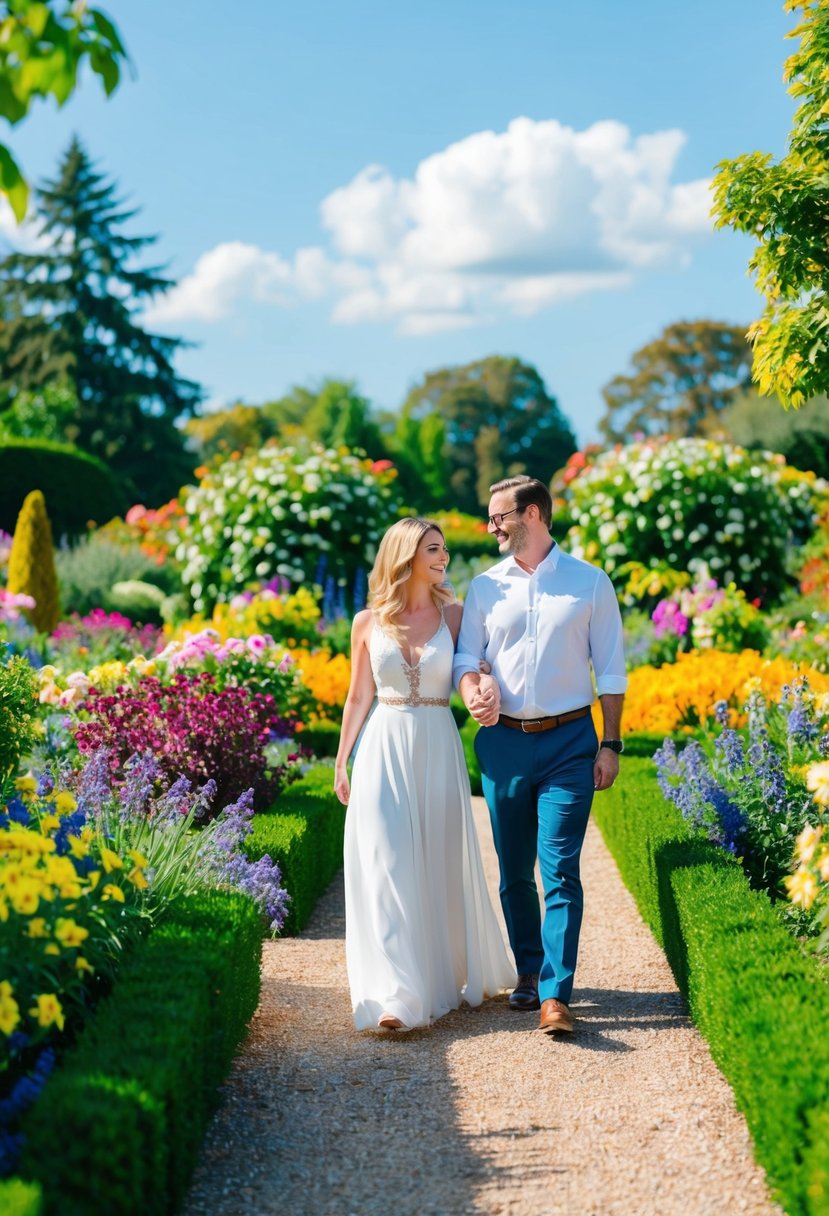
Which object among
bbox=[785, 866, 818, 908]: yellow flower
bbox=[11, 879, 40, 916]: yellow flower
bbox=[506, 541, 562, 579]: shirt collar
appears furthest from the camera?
bbox=[506, 541, 562, 579]: shirt collar

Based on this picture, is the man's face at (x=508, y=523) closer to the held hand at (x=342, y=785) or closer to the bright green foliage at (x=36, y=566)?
the held hand at (x=342, y=785)

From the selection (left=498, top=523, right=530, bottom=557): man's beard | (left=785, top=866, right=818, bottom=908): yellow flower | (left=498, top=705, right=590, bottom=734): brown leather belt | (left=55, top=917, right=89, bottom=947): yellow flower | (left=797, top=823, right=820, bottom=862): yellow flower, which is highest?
(left=498, top=523, right=530, bottom=557): man's beard

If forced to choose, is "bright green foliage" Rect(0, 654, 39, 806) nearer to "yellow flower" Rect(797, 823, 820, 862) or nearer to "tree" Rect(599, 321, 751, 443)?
"yellow flower" Rect(797, 823, 820, 862)

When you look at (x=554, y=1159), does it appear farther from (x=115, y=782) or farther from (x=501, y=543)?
(x=115, y=782)

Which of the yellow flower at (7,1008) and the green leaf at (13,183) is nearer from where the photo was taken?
the green leaf at (13,183)

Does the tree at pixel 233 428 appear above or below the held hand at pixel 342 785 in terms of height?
above

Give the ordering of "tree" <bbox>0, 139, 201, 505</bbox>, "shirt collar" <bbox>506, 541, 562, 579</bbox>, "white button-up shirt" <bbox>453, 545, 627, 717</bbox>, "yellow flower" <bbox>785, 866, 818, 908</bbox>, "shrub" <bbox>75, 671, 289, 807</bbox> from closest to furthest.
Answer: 1. "yellow flower" <bbox>785, 866, 818, 908</bbox>
2. "white button-up shirt" <bbox>453, 545, 627, 717</bbox>
3. "shirt collar" <bbox>506, 541, 562, 579</bbox>
4. "shrub" <bbox>75, 671, 289, 807</bbox>
5. "tree" <bbox>0, 139, 201, 505</bbox>

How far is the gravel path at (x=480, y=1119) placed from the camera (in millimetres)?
2975

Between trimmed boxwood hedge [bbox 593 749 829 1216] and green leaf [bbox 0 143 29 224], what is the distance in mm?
2414

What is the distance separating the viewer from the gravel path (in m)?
2.97

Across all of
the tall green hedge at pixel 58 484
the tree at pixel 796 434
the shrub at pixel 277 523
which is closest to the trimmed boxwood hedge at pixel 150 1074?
the shrub at pixel 277 523

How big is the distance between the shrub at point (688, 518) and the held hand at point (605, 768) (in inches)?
334

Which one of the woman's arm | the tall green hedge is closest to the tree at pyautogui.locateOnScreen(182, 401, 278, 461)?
the tall green hedge

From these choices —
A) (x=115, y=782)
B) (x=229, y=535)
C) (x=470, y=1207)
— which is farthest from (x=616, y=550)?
(x=470, y=1207)
